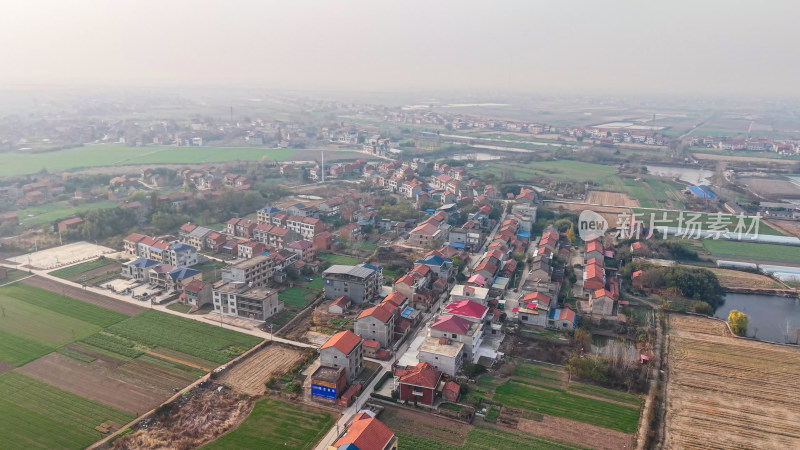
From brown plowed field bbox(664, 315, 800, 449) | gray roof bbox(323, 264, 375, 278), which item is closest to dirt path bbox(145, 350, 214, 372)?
gray roof bbox(323, 264, 375, 278)

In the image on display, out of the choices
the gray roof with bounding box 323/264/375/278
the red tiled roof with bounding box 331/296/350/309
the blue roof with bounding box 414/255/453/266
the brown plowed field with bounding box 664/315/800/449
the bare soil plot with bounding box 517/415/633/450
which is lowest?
the bare soil plot with bounding box 517/415/633/450

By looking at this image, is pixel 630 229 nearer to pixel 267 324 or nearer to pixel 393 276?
pixel 393 276

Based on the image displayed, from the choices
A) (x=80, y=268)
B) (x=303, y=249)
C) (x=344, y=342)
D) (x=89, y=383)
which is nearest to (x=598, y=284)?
(x=344, y=342)

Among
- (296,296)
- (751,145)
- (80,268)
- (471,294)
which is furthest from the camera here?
(751,145)

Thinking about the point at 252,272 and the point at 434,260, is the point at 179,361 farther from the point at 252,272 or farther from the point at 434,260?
the point at 434,260

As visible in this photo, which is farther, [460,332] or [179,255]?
[179,255]

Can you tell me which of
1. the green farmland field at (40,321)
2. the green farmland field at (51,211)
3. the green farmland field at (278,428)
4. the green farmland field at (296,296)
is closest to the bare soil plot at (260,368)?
the green farmland field at (278,428)

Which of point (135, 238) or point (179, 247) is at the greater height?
point (179, 247)

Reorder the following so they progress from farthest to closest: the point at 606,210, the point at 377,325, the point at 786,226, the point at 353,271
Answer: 1. the point at 606,210
2. the point at 786,226
3. the point at 353,271
4. the point at 377,325

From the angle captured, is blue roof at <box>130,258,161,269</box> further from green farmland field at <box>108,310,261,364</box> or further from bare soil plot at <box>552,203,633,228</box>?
bare soil plot at <box>552,203,633,228</box>
